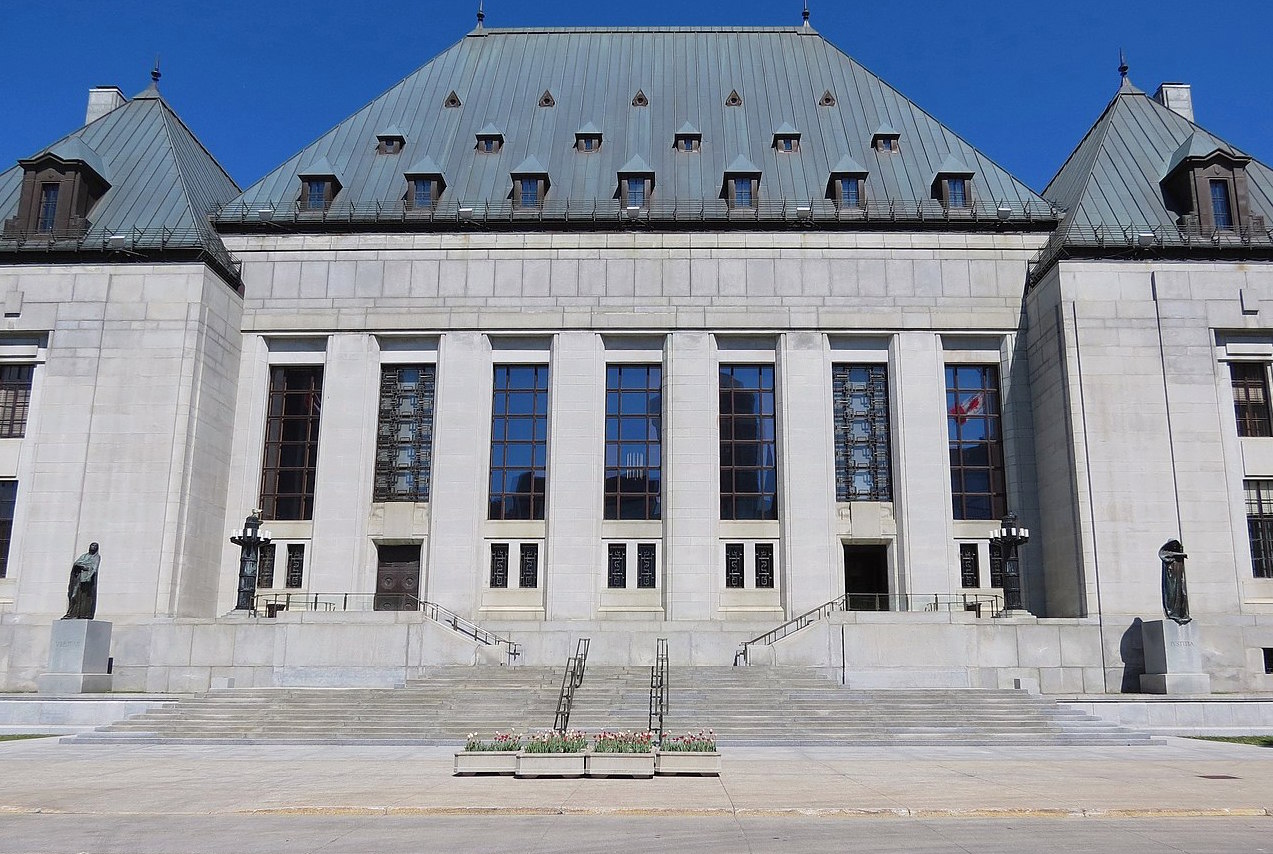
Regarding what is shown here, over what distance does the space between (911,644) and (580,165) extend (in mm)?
23854

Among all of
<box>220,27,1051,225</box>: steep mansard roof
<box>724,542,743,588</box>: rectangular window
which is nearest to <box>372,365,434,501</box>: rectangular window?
<box>220,27,1051,225</box>: steep mansard roof

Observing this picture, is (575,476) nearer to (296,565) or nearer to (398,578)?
(398,578)

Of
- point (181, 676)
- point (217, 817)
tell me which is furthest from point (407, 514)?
point (217, 817)

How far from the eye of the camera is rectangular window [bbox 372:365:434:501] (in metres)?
38.2

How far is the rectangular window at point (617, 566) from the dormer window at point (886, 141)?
20155mm

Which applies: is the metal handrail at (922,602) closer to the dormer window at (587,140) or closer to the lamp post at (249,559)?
the lamp post at (249,559)

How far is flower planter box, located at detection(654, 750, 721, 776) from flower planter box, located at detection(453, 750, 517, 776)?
2.39 meters

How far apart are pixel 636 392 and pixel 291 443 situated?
13.2m

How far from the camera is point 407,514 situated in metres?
37.6

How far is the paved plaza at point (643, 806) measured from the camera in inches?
447

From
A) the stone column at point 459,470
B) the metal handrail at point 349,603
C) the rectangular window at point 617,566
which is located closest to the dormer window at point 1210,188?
the rectangular window at point 617,566

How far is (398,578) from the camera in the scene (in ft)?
123

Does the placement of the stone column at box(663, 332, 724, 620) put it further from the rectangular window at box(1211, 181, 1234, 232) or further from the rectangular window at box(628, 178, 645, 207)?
the rectangular window at box(1211, 181, 1234, 232)

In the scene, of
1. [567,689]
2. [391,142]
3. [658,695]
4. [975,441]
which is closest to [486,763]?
[658,695]
